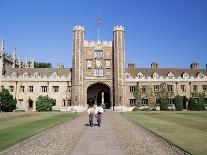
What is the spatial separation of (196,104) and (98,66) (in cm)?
1913

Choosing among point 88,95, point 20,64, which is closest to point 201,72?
point 88,95

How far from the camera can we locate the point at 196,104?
1999 inches

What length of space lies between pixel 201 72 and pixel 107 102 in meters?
20.7

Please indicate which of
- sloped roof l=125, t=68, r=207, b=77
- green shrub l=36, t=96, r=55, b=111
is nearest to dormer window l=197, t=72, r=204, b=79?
sloped roof l=125, t=68, r=207, b=77

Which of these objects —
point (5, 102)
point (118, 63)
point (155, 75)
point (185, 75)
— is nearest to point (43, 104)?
point (5, 102)

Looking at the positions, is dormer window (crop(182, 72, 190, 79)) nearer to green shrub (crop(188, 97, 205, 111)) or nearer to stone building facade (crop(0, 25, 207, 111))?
stone building facade (crop(0, 25, 207, 111))

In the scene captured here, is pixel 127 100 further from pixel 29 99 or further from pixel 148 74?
pixel 29 99

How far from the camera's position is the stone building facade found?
2061 inches

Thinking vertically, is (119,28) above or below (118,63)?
above

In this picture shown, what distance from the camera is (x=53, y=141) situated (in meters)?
12.6

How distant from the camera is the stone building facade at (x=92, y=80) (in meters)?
52.3

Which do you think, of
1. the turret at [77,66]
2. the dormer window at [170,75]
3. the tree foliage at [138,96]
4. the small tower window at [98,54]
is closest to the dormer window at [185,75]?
the dormer window at [170,75]

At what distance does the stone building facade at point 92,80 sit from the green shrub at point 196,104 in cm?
310

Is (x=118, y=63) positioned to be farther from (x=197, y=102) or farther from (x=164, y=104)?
(x=197, y=102)
